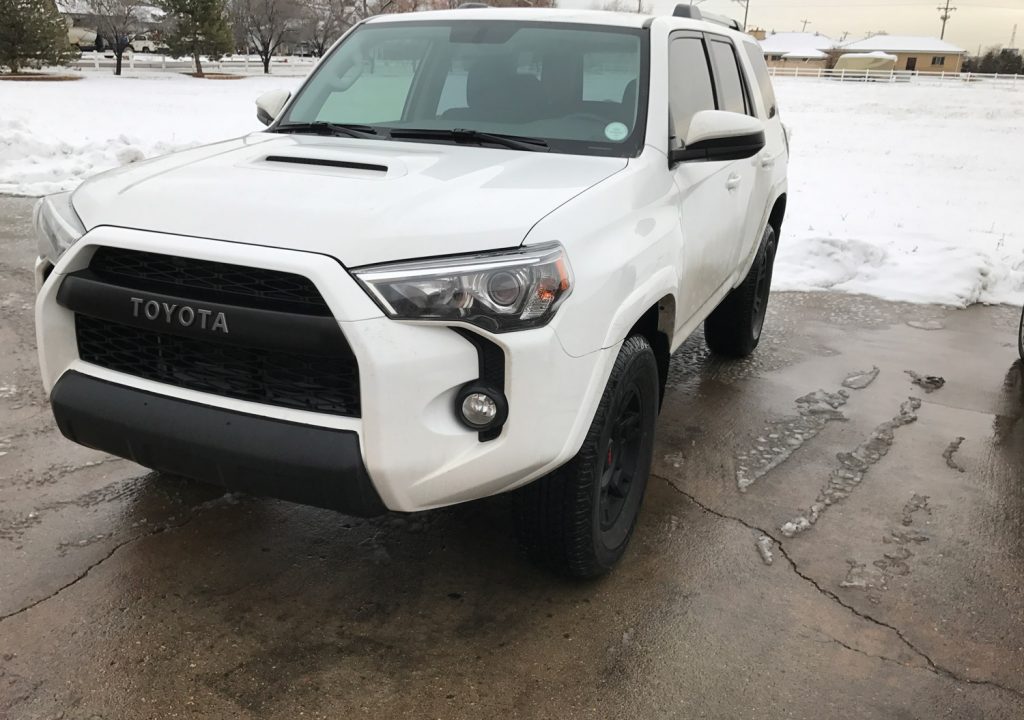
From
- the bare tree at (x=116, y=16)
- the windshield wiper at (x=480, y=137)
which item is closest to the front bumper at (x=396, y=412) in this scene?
the windshield wiper at (x=480, y=137)

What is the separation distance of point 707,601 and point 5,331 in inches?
178

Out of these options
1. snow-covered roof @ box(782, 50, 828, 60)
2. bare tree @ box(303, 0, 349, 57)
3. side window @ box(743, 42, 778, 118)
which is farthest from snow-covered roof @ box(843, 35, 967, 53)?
side window @ box(743, 42, 778, 118)

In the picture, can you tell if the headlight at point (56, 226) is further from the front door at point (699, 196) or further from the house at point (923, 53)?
the house at point (923, 53)

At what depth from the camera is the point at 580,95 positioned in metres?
3.47

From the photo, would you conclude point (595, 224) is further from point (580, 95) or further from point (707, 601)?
point (707, 601)

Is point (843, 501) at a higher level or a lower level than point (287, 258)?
lower

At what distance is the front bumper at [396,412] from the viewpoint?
2199 millimetres

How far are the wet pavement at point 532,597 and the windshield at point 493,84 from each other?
1.53 meters

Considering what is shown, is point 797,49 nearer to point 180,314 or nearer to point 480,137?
point 480,137

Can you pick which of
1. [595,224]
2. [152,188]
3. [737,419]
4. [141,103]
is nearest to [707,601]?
[595,224]

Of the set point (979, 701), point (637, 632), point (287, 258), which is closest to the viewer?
point (287, 258)

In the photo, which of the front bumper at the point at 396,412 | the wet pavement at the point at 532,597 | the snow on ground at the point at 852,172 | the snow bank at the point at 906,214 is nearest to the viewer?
the front bumper at the point at 396,412

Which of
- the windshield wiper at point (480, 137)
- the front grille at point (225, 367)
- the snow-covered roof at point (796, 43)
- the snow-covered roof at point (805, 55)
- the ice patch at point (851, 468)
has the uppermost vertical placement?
the snow-covered roof at point (796, 43)

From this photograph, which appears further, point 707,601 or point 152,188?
point 707,601
